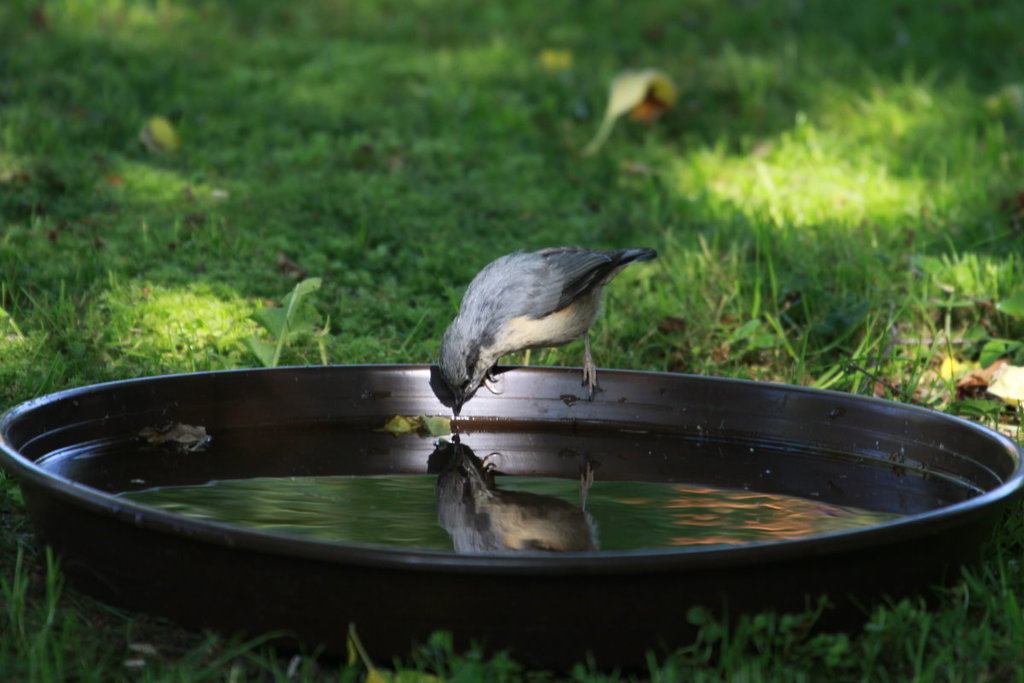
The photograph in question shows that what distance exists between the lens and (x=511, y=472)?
354 cm

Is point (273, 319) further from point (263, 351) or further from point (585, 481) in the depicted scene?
point (585, 481)

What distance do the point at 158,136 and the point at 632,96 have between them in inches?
109

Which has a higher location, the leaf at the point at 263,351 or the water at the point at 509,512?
the leaf at the point at 263,351

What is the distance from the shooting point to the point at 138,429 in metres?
3.52

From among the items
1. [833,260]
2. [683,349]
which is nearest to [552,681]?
[683,349]

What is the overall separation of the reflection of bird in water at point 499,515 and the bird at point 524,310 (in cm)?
31

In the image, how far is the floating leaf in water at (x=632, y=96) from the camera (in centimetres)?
715

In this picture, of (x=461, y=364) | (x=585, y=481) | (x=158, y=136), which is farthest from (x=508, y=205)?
(x=585, y=481)

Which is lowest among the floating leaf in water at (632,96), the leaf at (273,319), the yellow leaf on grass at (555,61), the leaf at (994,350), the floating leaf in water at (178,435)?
the floating leaf in water at (178,435)

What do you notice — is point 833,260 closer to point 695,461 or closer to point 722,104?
point 695,461

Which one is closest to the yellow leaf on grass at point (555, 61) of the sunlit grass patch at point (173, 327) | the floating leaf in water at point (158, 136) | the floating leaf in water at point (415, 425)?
the floating leaf in water at point (158, 136)

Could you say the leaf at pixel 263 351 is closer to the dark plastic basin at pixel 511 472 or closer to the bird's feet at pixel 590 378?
the dark plastic basin at pixel 511 472

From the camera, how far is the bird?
370 cm

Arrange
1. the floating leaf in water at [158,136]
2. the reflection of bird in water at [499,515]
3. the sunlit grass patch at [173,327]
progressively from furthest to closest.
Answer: the floating leaf in water at [158,136] < the sunlit grass patch at [173,327] < the reflection of bird in water at [499,515]
